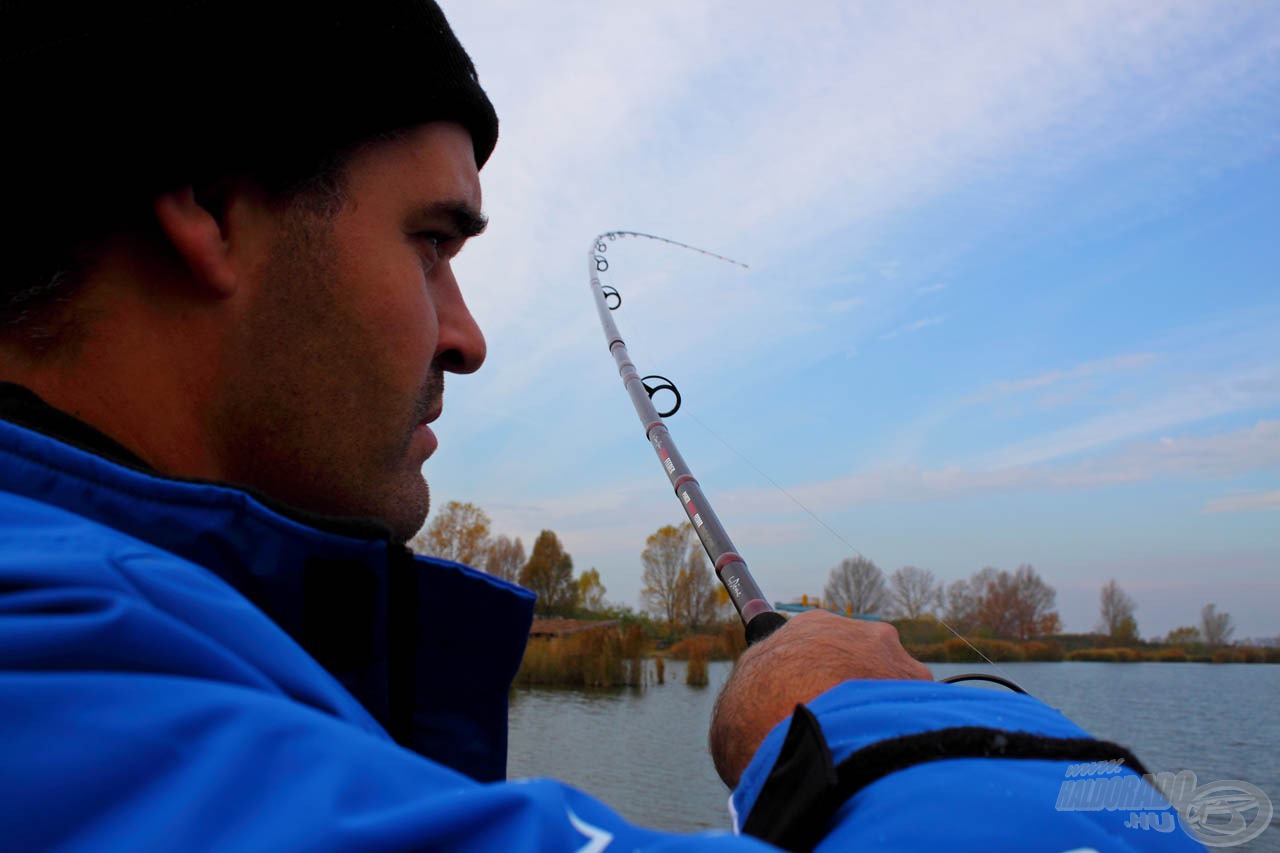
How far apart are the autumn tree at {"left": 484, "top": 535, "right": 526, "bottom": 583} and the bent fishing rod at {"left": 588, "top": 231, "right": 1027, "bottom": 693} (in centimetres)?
5141

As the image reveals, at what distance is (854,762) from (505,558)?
62903 millimetres

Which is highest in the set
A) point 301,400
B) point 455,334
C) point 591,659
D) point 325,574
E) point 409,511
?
point 455,334

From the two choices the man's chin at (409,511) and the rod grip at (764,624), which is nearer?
the man's chin at (409,511)

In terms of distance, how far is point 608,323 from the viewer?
566 centimetres

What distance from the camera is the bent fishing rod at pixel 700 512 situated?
Result: 2.19 m

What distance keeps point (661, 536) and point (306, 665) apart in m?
56.3

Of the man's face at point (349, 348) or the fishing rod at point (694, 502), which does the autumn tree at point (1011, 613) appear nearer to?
the fishing rod at point (694, 502)

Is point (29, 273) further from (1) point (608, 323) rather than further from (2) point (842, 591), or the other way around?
(1) point (608, 323)

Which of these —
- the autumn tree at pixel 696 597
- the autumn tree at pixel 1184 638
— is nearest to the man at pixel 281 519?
the autumn tree at pixel 1184 638

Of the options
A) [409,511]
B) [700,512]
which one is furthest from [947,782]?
[700,512]

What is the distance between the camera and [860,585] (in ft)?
11.3

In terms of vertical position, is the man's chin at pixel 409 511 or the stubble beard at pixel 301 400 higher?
the stubble beard at pixel 301 400

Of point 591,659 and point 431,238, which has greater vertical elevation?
point 431,238

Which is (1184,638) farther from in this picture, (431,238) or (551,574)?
(551,574)
